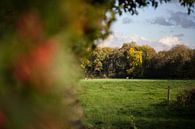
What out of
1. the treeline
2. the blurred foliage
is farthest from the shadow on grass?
the treeline

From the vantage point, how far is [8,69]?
103 inches

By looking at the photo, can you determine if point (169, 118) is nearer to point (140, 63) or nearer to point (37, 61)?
point (37, 61)

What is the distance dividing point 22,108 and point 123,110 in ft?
102

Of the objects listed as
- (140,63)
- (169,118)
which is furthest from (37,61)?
(140,63)

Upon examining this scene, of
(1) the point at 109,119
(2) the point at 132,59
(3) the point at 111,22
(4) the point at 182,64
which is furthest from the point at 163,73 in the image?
(3) the point at 111,22

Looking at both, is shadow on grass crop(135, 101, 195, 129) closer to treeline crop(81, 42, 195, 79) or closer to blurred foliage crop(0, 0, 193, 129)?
blurred foliage crop(0, 0, 193, 129)

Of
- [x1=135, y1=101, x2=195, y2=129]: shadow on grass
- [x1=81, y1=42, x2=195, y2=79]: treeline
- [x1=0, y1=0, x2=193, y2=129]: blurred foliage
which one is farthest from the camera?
[x1=81, y1=42, x2=195, y2=79]: treeline

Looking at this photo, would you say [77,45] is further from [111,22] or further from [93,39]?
[111,22]

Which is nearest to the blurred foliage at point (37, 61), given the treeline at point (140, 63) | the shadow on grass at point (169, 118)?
the shadow on grass at point (169, 118)

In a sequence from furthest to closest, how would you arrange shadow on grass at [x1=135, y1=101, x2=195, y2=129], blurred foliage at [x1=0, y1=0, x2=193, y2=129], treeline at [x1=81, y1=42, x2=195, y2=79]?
1. treeline at [x1=81, y1=42, x2=195, y2=79]
2. shadow on grass at [x1=135, y1=101, x2=195, y2=129]
3. blurred foliage at [x1=0, y1=0, x2=193, y2=129]

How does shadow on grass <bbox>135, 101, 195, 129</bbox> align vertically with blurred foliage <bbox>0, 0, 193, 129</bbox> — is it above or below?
below

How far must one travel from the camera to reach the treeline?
127956 mm

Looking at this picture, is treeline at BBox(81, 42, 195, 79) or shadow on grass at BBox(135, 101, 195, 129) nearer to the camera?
shadow on grass at BBox(135, 101, 195, 129)

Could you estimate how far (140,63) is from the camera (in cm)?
16462
